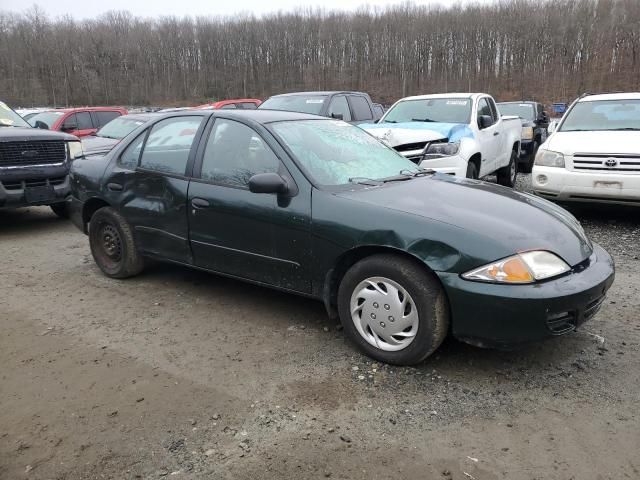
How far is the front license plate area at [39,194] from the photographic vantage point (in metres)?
6.93

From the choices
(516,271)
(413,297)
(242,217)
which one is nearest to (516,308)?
(516,271)

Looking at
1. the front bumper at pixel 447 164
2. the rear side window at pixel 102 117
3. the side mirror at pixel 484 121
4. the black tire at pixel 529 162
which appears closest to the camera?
the front bumper at pixel 447 164

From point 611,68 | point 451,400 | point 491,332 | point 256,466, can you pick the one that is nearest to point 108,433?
point 256,466

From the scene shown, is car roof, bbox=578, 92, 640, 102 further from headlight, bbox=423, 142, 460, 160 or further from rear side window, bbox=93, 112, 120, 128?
rear side window, bbox=93, 112, 120, 128

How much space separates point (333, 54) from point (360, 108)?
35867mm

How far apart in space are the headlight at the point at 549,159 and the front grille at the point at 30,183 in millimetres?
6513

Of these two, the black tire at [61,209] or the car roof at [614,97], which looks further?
the black tire at [61,209]

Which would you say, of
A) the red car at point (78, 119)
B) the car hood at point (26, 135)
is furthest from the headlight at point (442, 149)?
the red car at point (78, 119)

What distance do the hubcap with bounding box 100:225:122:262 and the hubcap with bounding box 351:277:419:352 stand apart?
2621 millimetres

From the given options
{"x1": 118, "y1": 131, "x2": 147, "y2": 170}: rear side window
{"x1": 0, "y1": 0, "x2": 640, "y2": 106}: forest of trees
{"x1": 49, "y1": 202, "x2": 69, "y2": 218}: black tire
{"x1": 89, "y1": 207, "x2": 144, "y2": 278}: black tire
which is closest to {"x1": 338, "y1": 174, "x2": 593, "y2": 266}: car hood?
{"x1": 118, "y1": 131, "x2": 147, "y2": 170}: rear side window

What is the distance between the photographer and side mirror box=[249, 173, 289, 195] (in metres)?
3.53

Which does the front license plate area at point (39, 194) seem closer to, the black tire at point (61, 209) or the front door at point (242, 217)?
the black tire at point (61, 209)

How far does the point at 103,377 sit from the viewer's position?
3264 mm

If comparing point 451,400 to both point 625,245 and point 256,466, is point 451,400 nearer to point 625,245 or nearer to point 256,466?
point 256,466
